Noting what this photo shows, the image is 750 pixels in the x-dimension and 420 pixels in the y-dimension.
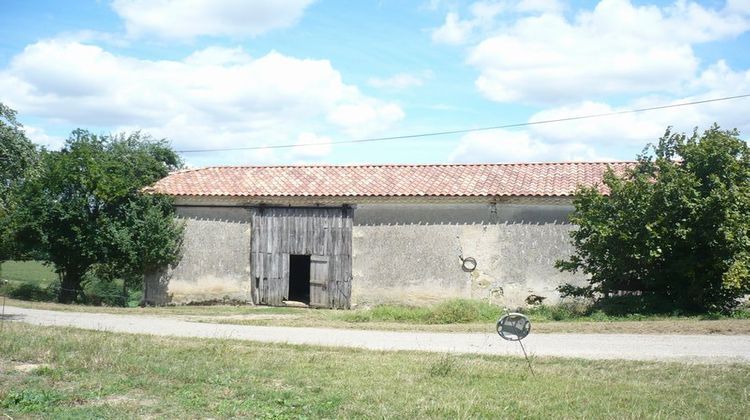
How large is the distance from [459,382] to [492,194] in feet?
38.1

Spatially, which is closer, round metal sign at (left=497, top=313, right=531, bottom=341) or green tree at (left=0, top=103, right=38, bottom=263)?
round metal sign at (left=497, top=313, right=531, bottom=341)

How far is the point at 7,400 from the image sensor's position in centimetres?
710

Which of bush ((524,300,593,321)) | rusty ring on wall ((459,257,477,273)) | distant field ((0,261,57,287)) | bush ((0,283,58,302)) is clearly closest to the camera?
bush ((524,300,593,321))

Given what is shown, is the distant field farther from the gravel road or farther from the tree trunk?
the gravel road

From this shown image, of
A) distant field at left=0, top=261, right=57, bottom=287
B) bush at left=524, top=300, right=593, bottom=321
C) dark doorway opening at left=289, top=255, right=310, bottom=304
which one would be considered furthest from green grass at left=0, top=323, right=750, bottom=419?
distant field at left=0, top=261, right=57, bottom=287

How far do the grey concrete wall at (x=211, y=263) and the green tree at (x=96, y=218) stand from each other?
527mm

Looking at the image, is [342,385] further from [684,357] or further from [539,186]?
[539,186]

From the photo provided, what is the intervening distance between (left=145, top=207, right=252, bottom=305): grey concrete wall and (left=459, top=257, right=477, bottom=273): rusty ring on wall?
6.91m

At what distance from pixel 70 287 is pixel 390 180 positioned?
1151 cm

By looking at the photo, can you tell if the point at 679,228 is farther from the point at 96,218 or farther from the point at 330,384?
the point at 96,218

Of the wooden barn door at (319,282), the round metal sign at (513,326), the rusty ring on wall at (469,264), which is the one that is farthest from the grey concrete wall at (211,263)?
the round metal sign at (513,326)

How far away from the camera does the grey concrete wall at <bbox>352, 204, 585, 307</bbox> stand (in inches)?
763

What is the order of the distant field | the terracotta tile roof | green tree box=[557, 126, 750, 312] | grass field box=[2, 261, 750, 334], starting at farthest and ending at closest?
the distant field < the terracotta tile roof < green tree box=[557, 126, 750, 312] < grass field box=[2, 261, 750, 334]

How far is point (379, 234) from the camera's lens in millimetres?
20531
